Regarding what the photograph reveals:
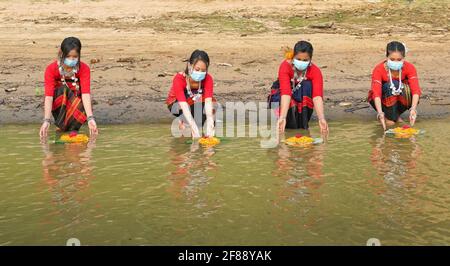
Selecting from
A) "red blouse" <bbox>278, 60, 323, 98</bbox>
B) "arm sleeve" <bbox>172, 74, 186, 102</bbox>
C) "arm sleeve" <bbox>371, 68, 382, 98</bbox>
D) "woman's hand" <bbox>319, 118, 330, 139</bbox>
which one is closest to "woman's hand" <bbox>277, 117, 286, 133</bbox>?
"red blouse" <bbox>278, 60, 323, 98</bbox>

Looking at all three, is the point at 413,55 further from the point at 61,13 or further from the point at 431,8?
the point at 61,13

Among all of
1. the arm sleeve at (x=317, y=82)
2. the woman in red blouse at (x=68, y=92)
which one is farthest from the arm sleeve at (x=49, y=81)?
the arm sleeve at (x=317, y=82)

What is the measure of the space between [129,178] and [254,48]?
6.68 m

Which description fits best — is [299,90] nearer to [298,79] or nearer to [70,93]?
[298,79]

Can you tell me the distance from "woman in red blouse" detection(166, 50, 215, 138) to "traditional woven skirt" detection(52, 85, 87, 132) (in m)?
1.04

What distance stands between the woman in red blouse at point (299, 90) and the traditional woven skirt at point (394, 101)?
892 mm

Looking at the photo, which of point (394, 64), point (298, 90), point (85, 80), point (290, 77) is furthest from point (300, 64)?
point (85, 80)

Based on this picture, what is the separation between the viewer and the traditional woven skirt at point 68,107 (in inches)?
293

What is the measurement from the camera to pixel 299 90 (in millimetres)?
7754

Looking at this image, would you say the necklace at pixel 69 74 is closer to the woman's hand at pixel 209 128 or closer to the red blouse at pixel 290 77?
the woman's hand at pixel 209 128

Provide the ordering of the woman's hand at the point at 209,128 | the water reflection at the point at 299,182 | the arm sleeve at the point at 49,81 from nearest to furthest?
Result: 1. the water reflection at the point at 299,182
2. the woman's hand at the point at 209,128
3. the arm sleeve at the point at 49,81

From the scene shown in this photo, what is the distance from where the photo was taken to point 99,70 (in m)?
10.5

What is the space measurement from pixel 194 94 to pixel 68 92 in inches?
54.3

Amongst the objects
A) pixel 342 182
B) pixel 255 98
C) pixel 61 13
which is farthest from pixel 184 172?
pixel 61 13
